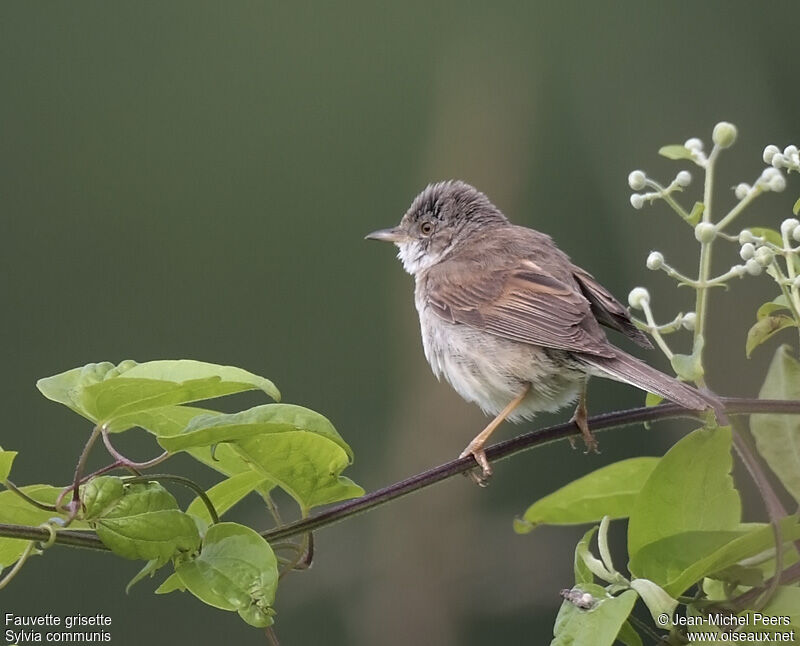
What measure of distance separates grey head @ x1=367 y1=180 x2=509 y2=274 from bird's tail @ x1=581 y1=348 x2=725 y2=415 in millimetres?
1457

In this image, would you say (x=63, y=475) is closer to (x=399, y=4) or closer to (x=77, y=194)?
(x=77, y=194)

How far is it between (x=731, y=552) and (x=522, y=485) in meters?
6.27

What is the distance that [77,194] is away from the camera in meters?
9.27

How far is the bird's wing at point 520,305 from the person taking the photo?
3.36m

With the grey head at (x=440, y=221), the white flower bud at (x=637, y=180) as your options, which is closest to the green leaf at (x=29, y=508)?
the white flower bud at (x=637, y=180)

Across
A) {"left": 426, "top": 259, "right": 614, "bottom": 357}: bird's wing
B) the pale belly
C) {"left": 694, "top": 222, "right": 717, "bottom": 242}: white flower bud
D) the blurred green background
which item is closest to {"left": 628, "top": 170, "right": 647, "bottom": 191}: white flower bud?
{"left": 694, "top": 222, "right": 717, "bottom": 242}: white flower bud

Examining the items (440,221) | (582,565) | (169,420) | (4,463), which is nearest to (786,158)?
(582,565)

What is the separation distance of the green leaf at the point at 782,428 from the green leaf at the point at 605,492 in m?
0.22

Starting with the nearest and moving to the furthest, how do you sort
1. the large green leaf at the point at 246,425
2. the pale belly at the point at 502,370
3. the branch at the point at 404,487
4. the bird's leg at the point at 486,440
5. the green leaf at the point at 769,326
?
the large green leaf at the point at 246,425, the branch at the point at 404,487, the green leaf at the point at 769,326, the bird's leg at the point at 486,440, the pale belly at the point at 502,370

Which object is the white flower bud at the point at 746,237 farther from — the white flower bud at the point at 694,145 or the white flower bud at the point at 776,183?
the white flower bud at the point at 694,145

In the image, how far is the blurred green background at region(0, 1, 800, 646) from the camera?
733 cm

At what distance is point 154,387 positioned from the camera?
191cm

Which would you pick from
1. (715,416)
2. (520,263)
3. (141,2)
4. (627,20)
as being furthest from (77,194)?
(715,416)

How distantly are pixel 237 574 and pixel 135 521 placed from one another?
0.20 m
